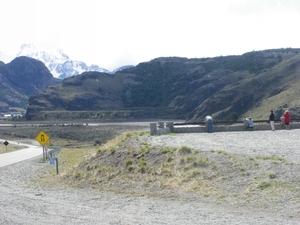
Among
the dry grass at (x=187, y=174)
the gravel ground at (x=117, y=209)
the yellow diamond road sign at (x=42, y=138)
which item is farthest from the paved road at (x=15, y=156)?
the gravel ground at (x=117, y=209)

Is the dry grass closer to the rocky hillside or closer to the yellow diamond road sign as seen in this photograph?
the yellow diamond road sign

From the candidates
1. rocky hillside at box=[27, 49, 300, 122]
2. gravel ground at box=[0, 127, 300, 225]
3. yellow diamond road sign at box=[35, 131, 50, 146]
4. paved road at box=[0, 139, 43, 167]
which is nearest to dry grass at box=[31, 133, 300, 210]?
gravel ground at box=[0, 127, 300, 225]

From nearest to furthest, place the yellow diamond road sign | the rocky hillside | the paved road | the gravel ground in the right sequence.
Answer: the gravel ground → the yellow diamond road sign → the paved road → the rocky hillside

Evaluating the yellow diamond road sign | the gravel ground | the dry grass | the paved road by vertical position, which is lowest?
the paved road

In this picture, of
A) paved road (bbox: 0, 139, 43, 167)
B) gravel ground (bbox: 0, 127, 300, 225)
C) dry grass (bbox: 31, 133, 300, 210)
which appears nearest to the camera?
gravel ground (bbox: 0, 127, 300, 225)

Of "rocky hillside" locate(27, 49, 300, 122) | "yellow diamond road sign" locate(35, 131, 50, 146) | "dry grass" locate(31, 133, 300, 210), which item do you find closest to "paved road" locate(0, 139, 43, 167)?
"yellow diamond road sign" locate(35, 131, 50, 146)

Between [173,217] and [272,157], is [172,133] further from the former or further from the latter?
[173,217]

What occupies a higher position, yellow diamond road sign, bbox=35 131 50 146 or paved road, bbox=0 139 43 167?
yellow diamond road sign, bbox=35 131 50 146

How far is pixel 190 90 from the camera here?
13762 cm

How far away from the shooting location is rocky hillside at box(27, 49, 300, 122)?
8581cm

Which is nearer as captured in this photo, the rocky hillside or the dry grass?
the dry grass

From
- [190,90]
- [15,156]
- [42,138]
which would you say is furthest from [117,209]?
[190,90]

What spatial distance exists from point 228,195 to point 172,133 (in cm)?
1297

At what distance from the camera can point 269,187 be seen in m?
12.6
